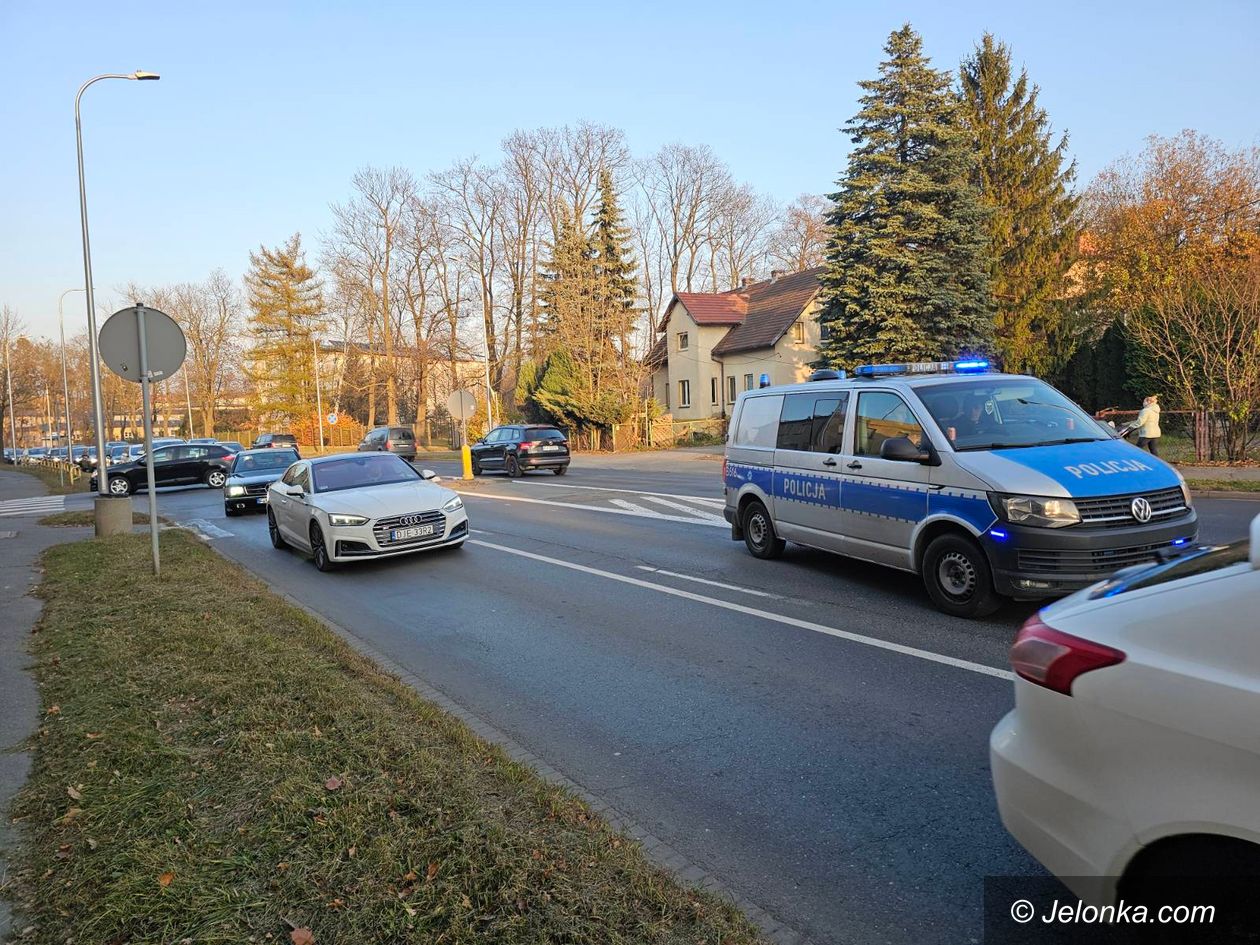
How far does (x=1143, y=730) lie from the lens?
2.19 m

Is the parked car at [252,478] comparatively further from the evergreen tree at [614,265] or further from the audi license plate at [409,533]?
the evergreen tree at [614,265]

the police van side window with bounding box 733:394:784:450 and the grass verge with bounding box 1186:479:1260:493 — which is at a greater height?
the police van side window with bounding box 733:394:784:450

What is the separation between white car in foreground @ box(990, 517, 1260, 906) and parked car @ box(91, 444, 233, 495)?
29.3 metres

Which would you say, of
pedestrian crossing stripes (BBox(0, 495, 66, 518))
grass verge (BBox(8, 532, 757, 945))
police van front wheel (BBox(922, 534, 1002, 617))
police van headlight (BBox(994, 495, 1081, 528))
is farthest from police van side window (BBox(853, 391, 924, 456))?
pedestrian crossing stripes (BBox(0, 495, 66, 518))

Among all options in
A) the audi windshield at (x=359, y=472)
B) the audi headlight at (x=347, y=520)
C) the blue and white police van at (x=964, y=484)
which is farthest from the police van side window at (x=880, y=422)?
the audi windshield at (x=359, y=472)

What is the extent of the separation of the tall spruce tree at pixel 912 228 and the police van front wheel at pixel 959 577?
24.8 metres

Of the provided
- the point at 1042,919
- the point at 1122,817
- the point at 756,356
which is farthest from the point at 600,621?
the point at 756,356

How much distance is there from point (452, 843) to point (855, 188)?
105ft

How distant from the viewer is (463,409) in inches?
964

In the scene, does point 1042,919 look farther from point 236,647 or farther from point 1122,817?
point 236,647

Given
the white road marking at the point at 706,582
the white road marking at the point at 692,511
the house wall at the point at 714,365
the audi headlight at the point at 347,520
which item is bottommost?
the white road marking at the point at 706,582

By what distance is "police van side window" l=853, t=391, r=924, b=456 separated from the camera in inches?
292

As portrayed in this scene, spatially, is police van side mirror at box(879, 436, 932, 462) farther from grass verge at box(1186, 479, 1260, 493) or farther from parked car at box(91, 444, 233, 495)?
parked car at box(91, 444, 233, 495)

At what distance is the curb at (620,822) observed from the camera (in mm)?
2959
